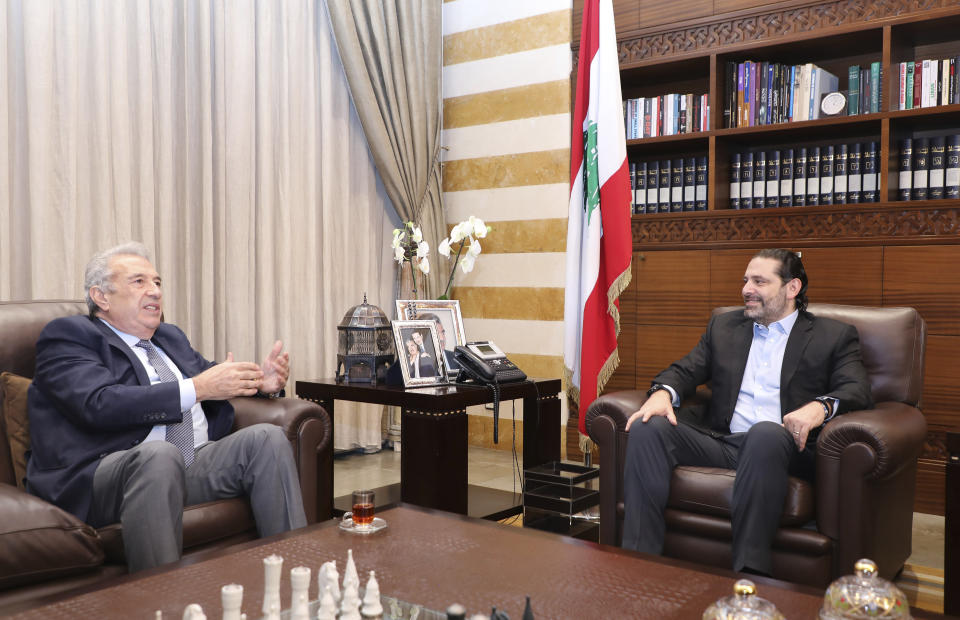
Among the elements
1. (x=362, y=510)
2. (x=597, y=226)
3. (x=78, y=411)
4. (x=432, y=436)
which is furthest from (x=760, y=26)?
(x=78, y=411)

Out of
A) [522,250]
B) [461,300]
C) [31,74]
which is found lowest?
[461,300]

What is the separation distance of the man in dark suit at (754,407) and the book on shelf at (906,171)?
42.9 inches

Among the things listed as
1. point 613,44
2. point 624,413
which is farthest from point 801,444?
point 613,44

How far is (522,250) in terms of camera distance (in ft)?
14.8

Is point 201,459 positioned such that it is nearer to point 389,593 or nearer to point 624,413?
point 389,593

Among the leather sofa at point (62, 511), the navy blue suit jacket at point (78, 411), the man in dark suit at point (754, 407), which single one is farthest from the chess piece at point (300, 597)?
the man in dark suit at point (754, 407)

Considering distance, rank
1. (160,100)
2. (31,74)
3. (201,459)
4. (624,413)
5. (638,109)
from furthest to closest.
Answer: (638,109), (160,100), (31,74), (624,413), (201,459)

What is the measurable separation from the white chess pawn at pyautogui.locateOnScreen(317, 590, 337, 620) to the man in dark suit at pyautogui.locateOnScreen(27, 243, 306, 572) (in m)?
0.78

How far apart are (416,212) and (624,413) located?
93.8 inches

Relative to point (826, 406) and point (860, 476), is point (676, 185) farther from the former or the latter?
point (860, 476)

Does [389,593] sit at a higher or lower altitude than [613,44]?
lower

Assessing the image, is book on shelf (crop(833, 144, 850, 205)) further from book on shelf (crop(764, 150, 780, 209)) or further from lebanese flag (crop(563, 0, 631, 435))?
lebanese flag (crop(563, 0, 631, 435))

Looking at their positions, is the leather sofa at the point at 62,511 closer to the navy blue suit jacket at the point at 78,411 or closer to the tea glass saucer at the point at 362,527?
the navy blue suit jacket at the point at 78,411

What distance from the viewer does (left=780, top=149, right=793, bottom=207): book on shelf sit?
12.0ft
